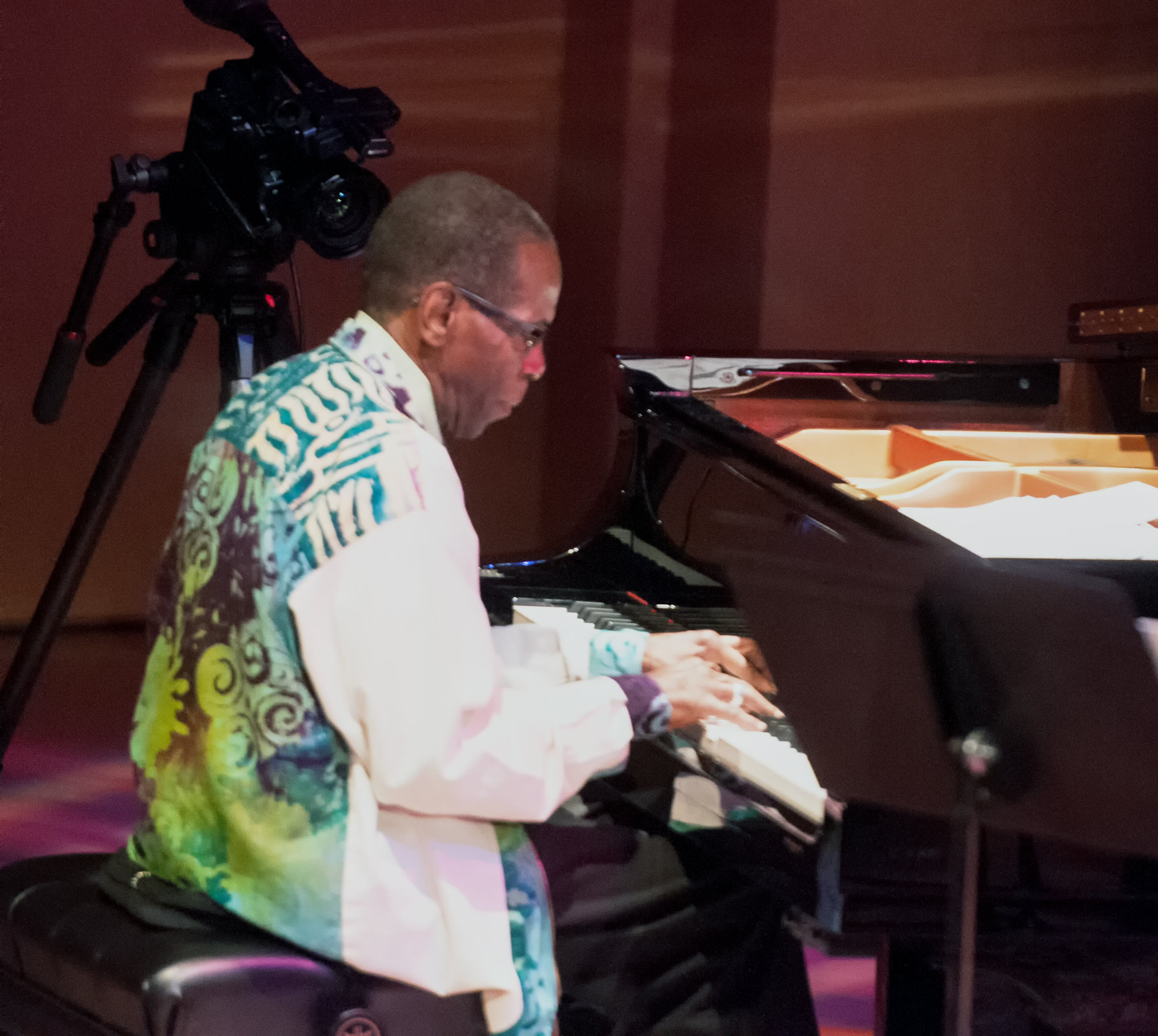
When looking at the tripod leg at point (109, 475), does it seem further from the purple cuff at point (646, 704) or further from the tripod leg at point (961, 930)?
the tripod leg at point (961, 930)

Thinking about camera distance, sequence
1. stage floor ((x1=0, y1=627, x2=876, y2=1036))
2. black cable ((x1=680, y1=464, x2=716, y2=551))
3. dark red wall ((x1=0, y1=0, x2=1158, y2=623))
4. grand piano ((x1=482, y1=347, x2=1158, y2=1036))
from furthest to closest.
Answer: dark red wall ((x1=0, y1=0, x2=1158, y2=623)) < stage floor ((x1=0, y1=627, x2=876, y2=1036)) < black cable ((x1=680, y1=464, x2=716, y2=551)) < grand piano ((x1=482, y1=347, x2=1158, y2=1036))

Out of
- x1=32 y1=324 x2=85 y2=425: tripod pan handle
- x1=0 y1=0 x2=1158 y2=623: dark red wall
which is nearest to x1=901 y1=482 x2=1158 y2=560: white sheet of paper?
x1=32 y1=324 x2=85 y2=425: tripod pan handle

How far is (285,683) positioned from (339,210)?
728 millimetres

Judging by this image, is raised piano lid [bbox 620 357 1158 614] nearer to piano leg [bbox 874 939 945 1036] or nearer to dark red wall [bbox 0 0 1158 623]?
piano leg [bbox 874 939 945 1036]

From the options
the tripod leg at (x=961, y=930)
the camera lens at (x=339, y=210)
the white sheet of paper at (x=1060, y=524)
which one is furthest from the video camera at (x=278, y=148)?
the tripod leg at (x=961, y=930)

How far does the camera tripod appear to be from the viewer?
5.91 ft

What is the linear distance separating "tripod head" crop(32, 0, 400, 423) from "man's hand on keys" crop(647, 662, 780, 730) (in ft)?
2.19

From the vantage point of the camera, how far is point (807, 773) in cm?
130

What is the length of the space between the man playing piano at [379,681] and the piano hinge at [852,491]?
25cm

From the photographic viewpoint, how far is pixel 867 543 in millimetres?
1213

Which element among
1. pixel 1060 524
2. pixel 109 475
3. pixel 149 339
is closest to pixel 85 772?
pixel 109 475

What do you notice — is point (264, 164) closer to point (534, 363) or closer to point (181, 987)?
point (534, 363)

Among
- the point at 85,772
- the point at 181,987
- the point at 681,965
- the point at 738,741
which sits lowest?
the point at 85,772

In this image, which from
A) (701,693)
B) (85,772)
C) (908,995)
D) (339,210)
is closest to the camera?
(701,693)
